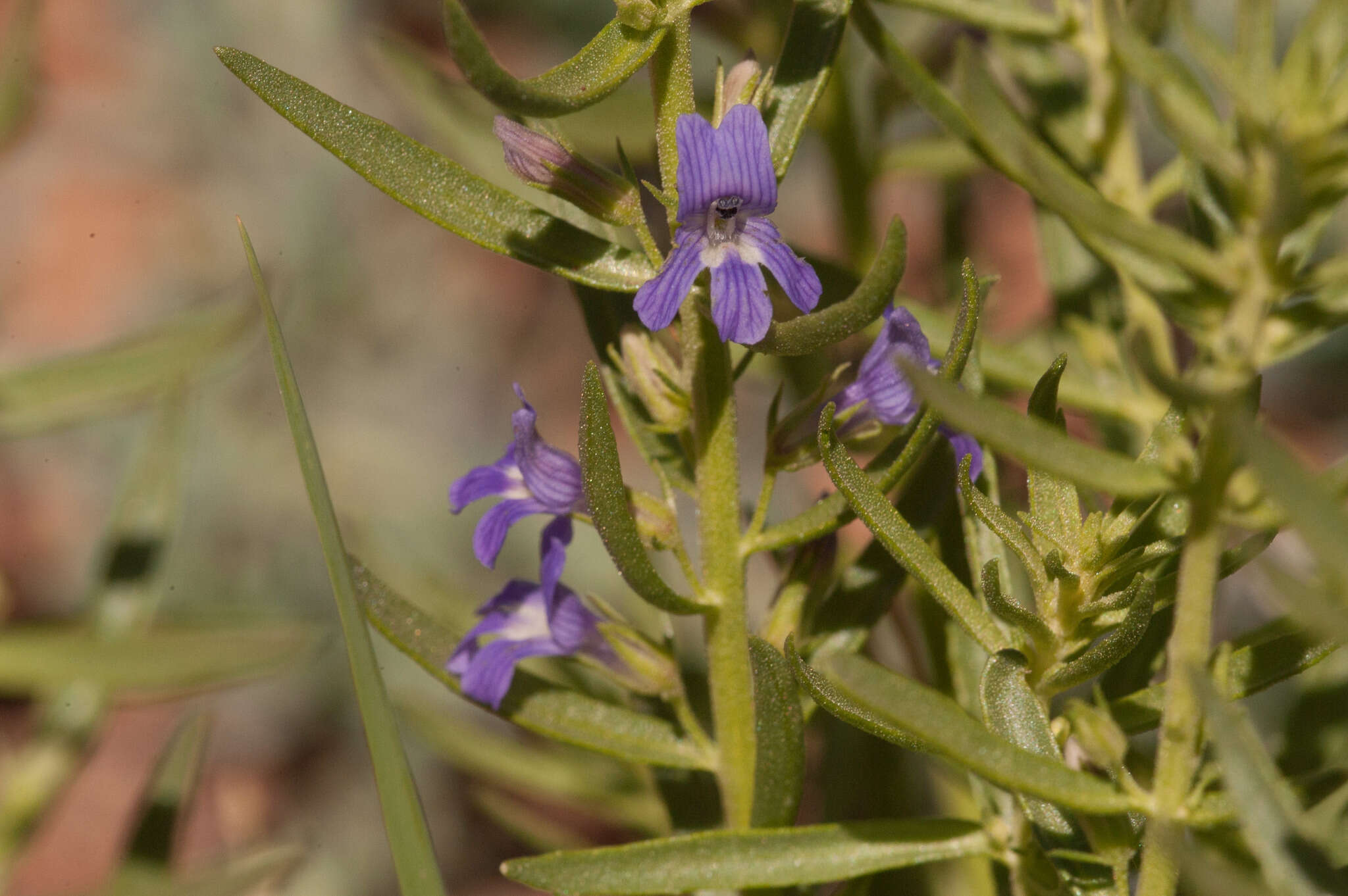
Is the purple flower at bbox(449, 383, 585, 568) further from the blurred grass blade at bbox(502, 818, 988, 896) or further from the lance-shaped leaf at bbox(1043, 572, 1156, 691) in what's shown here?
the lance-shaped leaf at bbox(1043, 572, 1156, 691)

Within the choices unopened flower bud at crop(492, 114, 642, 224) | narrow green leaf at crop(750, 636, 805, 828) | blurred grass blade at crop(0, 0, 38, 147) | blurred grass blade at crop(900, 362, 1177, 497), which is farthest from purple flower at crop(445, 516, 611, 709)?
blurred grass blade at crop(0, 0, 38, 147)

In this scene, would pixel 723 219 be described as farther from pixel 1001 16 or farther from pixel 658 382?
→ pixel 1001 16

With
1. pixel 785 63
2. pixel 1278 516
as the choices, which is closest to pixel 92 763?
pixel 785 63

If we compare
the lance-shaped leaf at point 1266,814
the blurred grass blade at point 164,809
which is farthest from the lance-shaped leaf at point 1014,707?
the blurred grass blade at point 164,809

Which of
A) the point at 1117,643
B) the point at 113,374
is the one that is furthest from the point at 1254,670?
the point at 113,374

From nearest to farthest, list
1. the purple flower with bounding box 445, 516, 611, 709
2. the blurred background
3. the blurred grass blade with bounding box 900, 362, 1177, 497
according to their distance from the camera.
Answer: the blurred grass blade with bounding box 900, 362, 1177, 497, the purple flower with bounding box 445, 516, 611, 709, the blurred background
